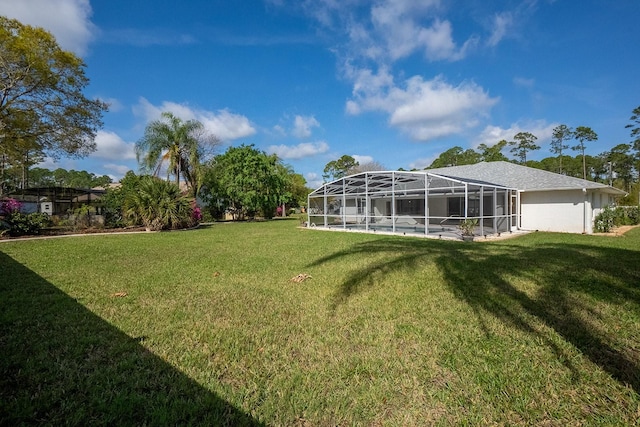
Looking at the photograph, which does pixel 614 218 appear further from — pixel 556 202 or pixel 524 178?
pixel 524 178

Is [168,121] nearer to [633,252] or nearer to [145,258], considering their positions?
[145,258]

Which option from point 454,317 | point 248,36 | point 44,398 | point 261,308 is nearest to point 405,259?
point 454,317

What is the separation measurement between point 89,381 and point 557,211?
2044cm

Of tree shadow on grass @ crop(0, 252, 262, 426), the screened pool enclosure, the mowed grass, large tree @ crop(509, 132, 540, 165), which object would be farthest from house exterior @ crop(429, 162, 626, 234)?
large tree @ crop(509, 132, 540, 165)

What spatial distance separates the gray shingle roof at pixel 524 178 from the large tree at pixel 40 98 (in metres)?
22.9

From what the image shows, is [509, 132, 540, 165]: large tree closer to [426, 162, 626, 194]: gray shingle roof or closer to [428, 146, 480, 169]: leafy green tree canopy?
[428, 146, 480, 169]: leafy green tree canopy

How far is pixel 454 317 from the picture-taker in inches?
157

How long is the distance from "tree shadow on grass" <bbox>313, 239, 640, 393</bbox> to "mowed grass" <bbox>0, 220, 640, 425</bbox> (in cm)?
3

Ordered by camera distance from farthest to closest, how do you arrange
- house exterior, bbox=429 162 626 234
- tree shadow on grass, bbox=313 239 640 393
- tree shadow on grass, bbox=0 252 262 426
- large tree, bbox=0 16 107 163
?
house exterior, bbox=429 162 626 234
large tree, bbox=0 16 107 163
tree shadow on grass, bbox=313 239 640 393
tree shadow on grass, bbox=0 252 262 426

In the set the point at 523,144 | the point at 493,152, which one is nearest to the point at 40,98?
the point at 493,152

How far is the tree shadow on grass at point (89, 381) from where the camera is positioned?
210cm

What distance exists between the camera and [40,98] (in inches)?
604

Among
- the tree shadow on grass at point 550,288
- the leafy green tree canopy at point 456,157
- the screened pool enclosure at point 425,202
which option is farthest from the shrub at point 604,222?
the leafy green tree canopy at point 456,157

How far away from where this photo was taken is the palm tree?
83.6 ft
